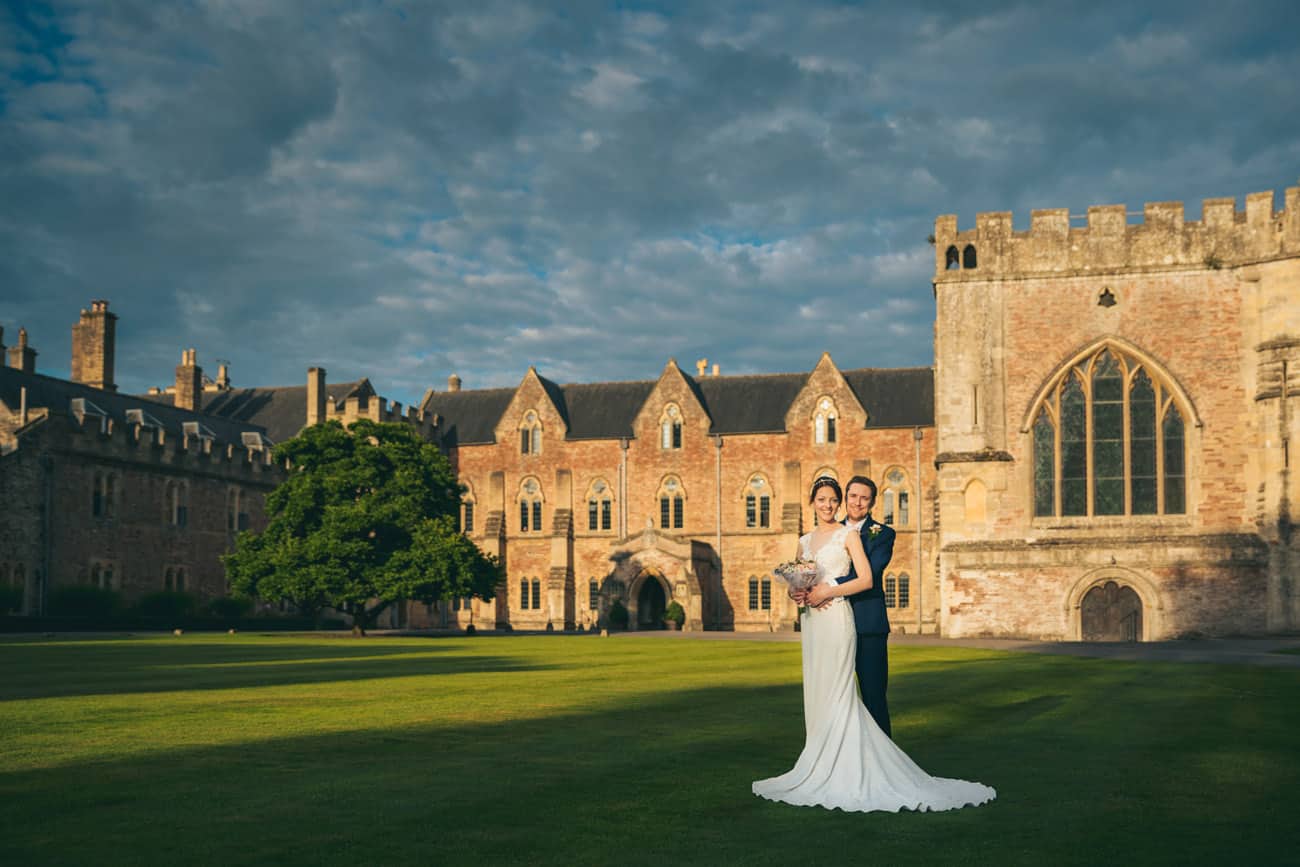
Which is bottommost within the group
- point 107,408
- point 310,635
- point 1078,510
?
point 310,635

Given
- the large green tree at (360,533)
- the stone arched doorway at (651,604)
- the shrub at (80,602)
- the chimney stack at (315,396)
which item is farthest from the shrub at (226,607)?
the stone arched doorway at (651,604)

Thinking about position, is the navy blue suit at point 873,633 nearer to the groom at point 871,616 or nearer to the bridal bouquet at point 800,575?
the groom at point 871,616

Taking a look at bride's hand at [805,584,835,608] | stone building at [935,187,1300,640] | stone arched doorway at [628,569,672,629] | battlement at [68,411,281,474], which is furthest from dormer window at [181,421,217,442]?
bride's hand at [805,584,835,608]

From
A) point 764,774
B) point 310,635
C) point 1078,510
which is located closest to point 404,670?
point 764,774

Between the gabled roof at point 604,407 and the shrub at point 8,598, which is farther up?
the gabled roof at point 604,407

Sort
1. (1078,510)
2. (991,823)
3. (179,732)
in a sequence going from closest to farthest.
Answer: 1. (991,823)
2. (179,732)
3. (1078,510)

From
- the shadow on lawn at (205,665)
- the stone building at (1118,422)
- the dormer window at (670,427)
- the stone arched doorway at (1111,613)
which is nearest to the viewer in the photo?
the shadow on lawn at (205,665)

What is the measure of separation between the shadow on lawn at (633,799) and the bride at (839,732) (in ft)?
0.92

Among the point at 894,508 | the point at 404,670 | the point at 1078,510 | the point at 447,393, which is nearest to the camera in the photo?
the point at 404,670

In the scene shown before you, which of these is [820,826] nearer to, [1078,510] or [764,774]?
[764,774]

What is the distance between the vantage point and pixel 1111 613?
44969 mm

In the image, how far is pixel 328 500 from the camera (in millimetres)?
48844

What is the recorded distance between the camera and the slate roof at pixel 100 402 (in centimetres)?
5306

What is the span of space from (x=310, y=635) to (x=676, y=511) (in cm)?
2440
